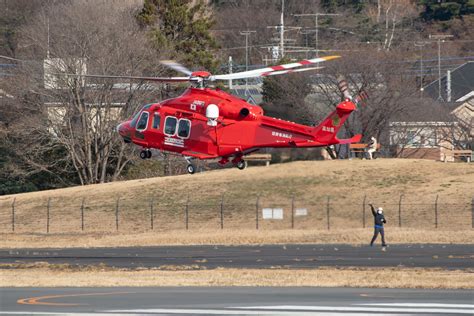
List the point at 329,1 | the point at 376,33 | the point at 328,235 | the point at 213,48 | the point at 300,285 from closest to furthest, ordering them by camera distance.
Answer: the point at 300,285 < the point at 328,235 < the point at 213,48 < the point at 376,33 < the point at 329,1

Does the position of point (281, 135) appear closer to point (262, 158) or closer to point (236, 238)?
point (236, 238)

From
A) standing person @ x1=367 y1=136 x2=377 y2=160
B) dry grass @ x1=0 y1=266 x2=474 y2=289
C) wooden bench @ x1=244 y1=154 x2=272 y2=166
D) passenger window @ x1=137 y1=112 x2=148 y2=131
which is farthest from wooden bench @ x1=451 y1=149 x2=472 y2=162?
passenger window @ x1=137 y1=112 x2=148 y2=131

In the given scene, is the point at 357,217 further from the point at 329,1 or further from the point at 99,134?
the point at 329,1

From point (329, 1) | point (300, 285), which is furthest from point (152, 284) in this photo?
point (329, 1)

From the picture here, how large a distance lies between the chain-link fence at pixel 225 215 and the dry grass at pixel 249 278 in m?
23.8

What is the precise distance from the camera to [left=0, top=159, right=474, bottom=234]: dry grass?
70.3 meters

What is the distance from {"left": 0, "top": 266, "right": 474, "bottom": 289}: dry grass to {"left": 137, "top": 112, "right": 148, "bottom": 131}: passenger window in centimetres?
521

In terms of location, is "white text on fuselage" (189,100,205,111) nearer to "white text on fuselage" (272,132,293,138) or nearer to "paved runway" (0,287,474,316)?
"white text on fuselage" (272,132,293,138)

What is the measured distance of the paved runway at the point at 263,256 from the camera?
4797 centimetres

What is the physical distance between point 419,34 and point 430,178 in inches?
3030

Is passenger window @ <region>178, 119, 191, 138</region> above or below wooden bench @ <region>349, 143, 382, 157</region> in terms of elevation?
above

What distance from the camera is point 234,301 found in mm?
34312

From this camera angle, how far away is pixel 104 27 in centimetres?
8794

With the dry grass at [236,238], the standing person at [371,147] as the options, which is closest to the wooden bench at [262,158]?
the standing person at [371,147]
